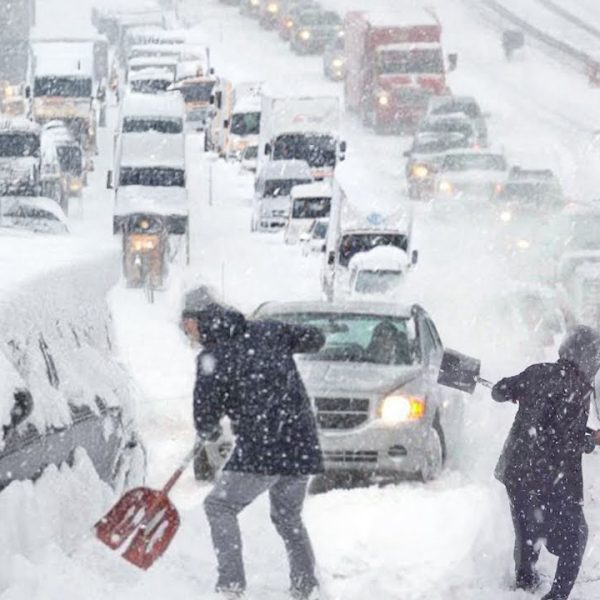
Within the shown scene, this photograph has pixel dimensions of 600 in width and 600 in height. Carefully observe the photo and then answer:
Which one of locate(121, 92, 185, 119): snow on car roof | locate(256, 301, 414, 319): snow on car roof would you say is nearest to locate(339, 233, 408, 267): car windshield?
locate(121, 92, 185, 119): snow on car roof

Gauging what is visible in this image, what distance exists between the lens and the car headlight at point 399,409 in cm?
1185

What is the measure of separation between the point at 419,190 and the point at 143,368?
22.6m

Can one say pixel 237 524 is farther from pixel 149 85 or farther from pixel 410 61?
pixel 149 85

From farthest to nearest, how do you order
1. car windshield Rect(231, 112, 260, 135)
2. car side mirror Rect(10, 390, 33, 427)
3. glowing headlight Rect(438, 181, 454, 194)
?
car windshield Rect(231, 112, 260, 135)
glowing headlight Rect(438, 181, 454, 194)
car side mirror Rect(10, 390, 33, 427)

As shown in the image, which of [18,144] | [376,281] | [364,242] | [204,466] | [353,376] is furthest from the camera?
[18,144]

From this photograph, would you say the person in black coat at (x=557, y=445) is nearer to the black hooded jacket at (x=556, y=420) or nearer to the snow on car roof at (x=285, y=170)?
the black hooded jacket at (x=556, y=420)

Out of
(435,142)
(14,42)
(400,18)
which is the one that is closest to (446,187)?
(435,142)

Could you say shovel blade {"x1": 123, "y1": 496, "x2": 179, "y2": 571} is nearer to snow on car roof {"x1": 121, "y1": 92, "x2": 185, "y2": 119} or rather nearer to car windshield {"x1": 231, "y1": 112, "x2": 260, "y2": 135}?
snow on car roof {"x1": 121, "y1": 92, "x2": 185, "y2": 119}

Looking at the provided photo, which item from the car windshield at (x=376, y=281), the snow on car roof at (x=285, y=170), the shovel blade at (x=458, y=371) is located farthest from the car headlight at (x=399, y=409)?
the snow on car roof at (x=285, y=170)

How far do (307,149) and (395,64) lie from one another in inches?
239

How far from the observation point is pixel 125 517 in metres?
8.04

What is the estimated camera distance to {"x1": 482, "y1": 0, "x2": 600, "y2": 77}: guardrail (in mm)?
57719

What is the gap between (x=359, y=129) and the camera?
51781 millimetres

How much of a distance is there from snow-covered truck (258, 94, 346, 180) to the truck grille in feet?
97.4
